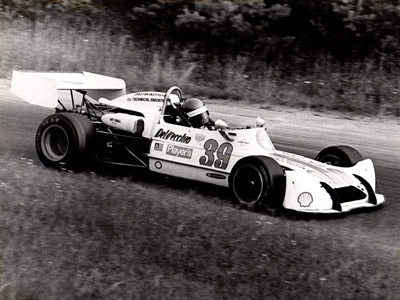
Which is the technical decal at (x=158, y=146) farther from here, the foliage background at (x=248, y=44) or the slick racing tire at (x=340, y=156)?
the slick racing tire at (x=340, y=156)

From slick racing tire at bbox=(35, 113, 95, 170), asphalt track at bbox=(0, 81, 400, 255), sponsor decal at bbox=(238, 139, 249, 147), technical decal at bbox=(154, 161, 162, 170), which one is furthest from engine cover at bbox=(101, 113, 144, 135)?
sponsor decal at bbox=(238, 139, 249, 147)

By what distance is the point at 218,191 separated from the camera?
5.16 metres

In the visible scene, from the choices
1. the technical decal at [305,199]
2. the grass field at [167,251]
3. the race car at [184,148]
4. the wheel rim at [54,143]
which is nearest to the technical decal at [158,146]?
the race car at [184,148]

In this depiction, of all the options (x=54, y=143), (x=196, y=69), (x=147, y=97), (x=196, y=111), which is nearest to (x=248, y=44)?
(x=196, y=69)

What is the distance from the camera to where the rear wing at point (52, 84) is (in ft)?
17.5

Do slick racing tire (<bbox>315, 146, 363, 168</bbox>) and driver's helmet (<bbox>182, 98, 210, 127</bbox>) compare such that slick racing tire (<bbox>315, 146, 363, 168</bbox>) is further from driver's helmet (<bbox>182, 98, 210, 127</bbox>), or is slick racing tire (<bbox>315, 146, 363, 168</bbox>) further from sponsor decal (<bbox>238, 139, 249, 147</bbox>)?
driver's helmet (<bbox>182, 98, 210, 127</bbox>)

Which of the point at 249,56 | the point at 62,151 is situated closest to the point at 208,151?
the point at 249,56

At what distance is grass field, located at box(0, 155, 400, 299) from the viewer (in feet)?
13.6

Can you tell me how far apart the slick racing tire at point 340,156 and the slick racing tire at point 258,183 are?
0.62 metres

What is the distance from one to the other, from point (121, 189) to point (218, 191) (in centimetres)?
57

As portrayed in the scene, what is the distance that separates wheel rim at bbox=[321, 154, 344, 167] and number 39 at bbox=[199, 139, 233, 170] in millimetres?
654

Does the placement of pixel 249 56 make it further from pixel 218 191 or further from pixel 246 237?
pixel 246 237

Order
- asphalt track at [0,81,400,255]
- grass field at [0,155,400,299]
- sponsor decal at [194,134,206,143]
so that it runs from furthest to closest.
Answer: sponsor decal at [194,134,206,143] → asphalt track at [0,81,400,255] → grass field at [0,155,400,299]

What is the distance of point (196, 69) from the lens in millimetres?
5301
